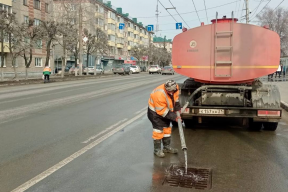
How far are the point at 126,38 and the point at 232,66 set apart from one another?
3235 inches

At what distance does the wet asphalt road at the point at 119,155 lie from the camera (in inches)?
159

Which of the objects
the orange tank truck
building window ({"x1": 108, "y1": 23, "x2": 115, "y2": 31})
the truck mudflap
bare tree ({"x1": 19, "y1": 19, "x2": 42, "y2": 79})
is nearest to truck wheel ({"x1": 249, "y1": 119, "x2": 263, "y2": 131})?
the orange tank truck

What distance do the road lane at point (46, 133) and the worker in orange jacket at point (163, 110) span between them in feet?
5.19

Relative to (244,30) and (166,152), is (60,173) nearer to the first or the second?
(166,152)

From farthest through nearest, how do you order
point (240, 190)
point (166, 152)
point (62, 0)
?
point (62, 0) < point (166, 152) < point (240, 190)

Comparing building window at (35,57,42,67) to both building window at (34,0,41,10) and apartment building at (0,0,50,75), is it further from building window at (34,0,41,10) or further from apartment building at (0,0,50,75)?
building window at (34,0,41,10)

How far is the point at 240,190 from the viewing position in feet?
12.6

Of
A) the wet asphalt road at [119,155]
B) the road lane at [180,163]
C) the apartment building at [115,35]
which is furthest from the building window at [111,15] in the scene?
the road lane at [180,163]

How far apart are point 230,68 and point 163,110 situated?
2569 millimetres

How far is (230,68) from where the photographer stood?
6863 mm

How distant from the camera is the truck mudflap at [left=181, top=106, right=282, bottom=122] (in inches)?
257

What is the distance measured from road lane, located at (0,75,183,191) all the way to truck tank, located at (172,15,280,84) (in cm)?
272

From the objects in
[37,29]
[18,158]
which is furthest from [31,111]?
[37,29]

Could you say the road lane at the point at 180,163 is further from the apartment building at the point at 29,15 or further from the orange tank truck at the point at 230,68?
the apartment building at the point at 29,15
